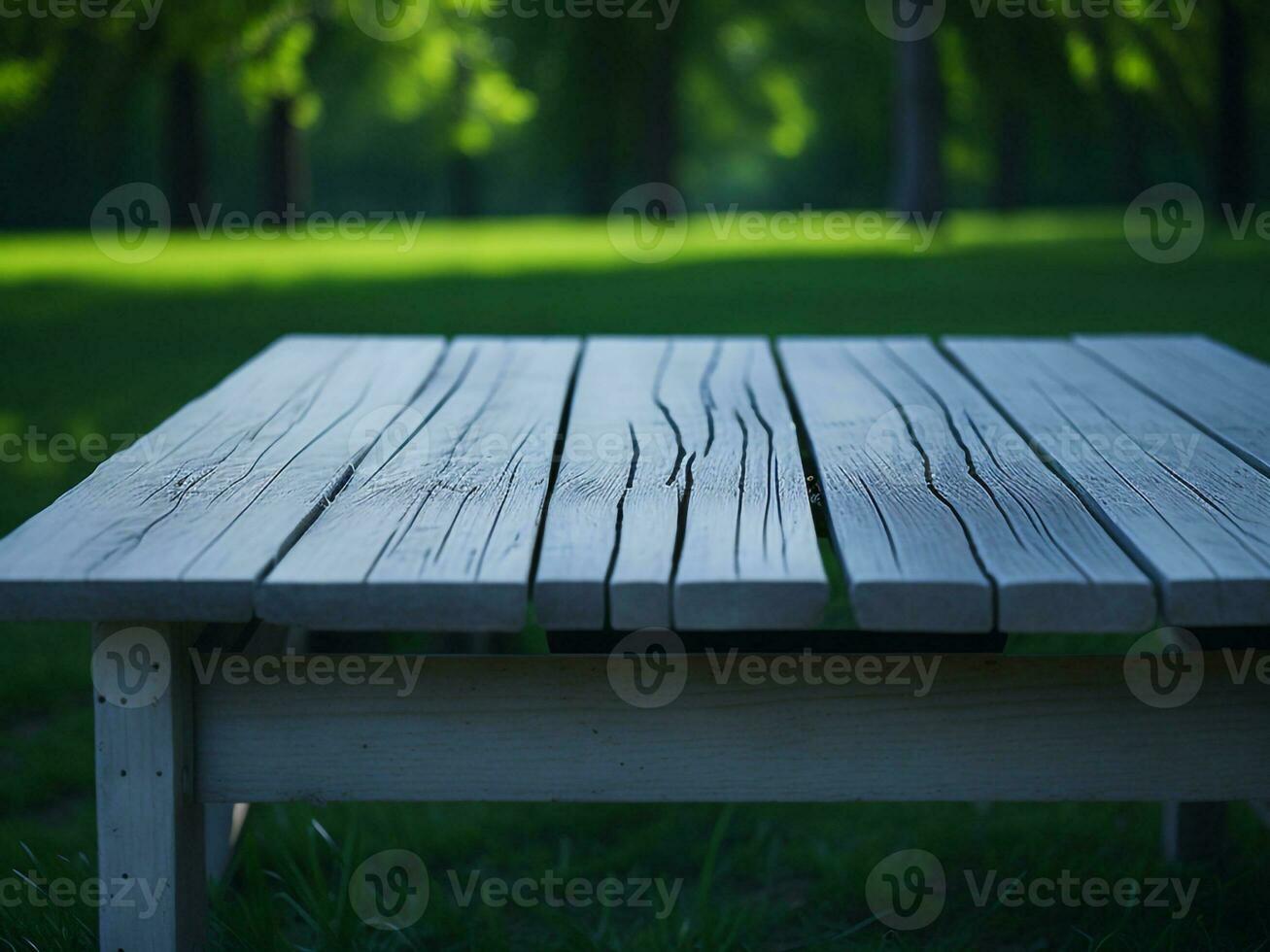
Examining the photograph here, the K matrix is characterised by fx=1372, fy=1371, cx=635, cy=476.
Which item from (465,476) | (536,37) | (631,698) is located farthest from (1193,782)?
(536,37)

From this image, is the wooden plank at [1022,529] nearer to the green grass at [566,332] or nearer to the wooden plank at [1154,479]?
the wooden plank at [1154,479]

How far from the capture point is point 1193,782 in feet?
5.23

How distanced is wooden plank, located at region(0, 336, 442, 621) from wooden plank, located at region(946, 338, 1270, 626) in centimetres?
96

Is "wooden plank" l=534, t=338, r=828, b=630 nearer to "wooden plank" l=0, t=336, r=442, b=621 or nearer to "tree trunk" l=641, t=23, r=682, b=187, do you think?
"wooden plank" l=0, t=336, r=442, b=621

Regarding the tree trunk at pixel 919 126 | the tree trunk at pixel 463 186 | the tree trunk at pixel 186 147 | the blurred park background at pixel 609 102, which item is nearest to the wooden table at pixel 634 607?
the blurred park background at pixel 609 102

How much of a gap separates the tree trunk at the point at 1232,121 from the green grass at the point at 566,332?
3.08 meters

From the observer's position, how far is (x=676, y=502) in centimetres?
173

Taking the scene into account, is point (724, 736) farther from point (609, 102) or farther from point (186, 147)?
point (609, 102)

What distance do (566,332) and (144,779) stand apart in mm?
5796

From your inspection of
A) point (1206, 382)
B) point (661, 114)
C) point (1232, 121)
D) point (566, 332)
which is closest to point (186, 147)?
point (661, 114)

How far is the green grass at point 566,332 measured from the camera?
2.22m

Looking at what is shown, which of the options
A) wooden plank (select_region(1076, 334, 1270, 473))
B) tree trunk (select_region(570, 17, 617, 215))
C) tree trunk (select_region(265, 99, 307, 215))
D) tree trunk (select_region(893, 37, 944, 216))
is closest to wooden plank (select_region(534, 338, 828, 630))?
wooden plank (select_region(1076, 334, 1270, 473))

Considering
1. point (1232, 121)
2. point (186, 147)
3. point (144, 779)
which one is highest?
point (1232, 121)

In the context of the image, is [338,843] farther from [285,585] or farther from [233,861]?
[285,585]
